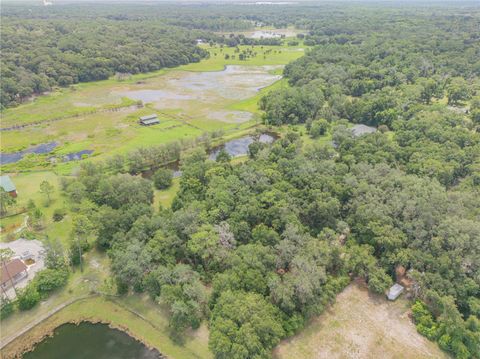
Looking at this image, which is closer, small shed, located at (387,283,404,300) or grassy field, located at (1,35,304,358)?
grassy field, located at (1,35,304,358)

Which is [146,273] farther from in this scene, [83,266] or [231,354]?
[231,354]

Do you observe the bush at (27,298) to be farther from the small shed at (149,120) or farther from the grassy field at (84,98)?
the grassy field at (84,98)

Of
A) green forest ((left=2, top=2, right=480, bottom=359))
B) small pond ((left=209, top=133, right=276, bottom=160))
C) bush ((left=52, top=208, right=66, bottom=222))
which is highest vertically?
green forest ((left=2, top=2, right=480, bottom=359))

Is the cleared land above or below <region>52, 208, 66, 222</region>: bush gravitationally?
below

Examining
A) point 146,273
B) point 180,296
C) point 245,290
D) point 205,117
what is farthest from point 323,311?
point 205,117

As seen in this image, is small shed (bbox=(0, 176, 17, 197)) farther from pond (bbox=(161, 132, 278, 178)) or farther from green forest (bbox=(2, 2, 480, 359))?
pond (bbox=(161, 132, 278, 178))

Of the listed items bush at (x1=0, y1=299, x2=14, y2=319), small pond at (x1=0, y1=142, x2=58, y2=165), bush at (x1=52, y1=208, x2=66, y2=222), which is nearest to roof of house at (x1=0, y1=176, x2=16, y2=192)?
bush at (x1=52, y1=208, x2=66, y2=222)

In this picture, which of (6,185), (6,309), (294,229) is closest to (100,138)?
(6,185)
